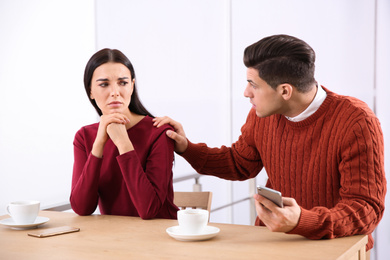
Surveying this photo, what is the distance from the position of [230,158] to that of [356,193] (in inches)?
26.7

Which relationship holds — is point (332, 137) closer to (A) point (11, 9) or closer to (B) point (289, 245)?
(B) point (289, 245)

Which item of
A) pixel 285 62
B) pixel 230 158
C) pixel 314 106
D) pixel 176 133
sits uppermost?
pixel 285 62

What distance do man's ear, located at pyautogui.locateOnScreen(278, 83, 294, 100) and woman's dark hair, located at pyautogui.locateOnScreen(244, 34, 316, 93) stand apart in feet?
0.04

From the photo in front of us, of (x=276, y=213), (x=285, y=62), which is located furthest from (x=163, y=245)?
(x=285, y=62)

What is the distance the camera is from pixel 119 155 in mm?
1668

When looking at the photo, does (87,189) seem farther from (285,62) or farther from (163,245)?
(285,62)

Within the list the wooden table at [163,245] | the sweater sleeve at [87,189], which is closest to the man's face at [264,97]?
the wooden table at [163,245]

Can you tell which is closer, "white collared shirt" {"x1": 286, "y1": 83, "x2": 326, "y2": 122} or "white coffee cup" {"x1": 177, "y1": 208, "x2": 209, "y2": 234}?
"white coffee cup" {"x1": 177, "y1": 208, "x2": 209, "y2": 234}

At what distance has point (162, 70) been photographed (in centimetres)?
369

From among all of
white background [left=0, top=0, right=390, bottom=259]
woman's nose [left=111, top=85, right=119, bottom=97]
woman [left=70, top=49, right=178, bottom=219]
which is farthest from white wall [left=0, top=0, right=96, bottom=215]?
woman's nose [left=111, top=85, right=119, bottom=97]

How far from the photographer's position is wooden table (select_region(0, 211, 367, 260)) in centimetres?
116

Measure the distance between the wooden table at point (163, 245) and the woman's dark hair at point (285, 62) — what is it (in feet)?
1.87

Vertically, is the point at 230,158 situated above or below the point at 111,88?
below

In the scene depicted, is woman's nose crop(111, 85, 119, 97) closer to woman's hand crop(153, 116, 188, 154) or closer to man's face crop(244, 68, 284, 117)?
woman's hand crop(153, 116, 188, 154)
